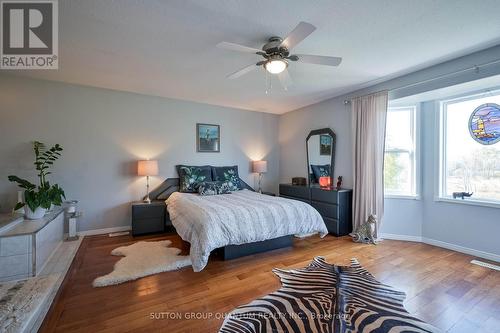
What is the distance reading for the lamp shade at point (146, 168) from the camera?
3801 mm

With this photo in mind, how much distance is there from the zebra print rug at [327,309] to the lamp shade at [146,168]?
271cm

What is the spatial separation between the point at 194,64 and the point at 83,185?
108 inches

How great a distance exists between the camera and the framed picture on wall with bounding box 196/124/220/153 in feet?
15.3

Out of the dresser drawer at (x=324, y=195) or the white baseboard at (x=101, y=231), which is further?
the dresser drawer at (x=324, y=195)

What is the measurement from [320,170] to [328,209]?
0.91 meters

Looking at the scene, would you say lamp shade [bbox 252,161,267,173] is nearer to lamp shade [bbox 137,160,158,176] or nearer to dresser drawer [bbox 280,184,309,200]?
dresser drawer [bbox 280,184,309,200]

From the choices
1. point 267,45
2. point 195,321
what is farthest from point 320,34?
point 195,321

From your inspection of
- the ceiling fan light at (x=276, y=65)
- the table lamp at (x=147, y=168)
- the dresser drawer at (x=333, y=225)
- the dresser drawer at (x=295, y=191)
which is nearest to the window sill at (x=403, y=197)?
the dresser drawer at (x=333, y=225)

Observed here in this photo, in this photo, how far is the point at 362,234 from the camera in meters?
3.46

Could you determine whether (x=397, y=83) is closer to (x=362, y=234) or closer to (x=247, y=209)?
(x=362, y=234)

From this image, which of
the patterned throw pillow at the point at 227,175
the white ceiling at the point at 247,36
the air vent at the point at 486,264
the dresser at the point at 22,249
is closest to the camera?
the white ceiling at the point at 247,36

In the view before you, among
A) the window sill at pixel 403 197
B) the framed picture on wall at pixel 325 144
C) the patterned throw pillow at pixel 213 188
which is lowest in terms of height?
the window sill at pixel 403 197

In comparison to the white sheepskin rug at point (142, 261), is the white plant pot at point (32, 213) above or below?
above

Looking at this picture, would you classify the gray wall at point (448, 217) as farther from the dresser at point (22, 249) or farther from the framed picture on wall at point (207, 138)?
the dresser at point (22, 249)
